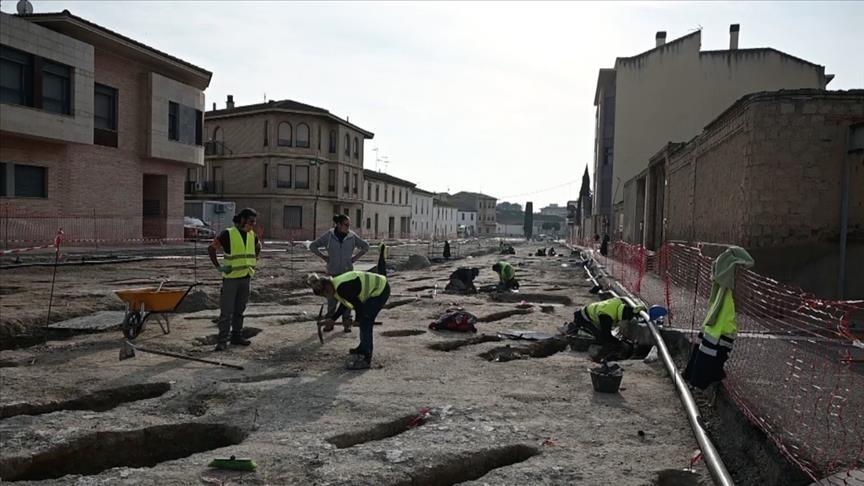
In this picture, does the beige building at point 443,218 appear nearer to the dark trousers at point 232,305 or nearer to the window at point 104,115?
the window at point 104,115

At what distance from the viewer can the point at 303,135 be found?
1852 inches

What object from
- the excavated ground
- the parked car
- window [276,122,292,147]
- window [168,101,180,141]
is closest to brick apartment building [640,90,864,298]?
the excavated ground

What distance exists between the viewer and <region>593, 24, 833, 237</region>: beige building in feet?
119

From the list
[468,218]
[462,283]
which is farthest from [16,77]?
[468,218]

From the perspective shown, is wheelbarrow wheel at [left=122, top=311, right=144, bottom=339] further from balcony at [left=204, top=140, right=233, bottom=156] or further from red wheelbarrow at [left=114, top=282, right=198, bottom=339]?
balcony at [left=204, top=140, right=233, bottom=156]

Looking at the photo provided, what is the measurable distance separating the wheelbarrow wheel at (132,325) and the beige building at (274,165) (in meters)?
36.4

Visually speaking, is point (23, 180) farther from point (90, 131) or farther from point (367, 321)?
point (367, 321)

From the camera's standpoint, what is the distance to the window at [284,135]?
46.1 metres

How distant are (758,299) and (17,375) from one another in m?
9.57

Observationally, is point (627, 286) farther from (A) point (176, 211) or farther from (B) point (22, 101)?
(A) point (176, 211)

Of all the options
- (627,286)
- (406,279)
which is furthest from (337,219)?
(406,279)

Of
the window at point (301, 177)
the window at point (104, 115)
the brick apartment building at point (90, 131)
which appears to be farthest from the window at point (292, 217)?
the window at point (104, 115)

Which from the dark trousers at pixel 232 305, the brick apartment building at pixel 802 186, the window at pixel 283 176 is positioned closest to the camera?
the dark trousers at pixel 232 305

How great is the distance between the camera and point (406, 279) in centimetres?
1952
